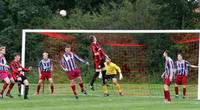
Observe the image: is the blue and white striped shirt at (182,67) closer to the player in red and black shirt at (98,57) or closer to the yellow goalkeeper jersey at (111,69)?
the yellow goalkeeper jersey at (111,69)

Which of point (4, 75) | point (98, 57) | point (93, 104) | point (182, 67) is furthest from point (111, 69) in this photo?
point (93, 104)

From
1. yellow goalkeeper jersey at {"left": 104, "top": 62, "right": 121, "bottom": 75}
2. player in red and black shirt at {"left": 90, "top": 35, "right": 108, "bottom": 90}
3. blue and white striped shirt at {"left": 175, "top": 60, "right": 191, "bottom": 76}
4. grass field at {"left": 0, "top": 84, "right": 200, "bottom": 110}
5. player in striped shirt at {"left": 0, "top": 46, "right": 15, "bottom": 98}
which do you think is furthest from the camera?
yellow goalkeeper jersey at {"left": 104, "top": 62, "right": 121, "bottom": 75}

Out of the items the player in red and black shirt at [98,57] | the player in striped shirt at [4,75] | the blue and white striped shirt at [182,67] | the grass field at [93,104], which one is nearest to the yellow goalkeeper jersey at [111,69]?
the player in red and black shirt at [98,57]

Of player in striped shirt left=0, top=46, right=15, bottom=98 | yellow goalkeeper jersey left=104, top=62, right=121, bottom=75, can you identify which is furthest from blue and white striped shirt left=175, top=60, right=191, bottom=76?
player in striped shirt left=0, top=46, right=15, bottom=98

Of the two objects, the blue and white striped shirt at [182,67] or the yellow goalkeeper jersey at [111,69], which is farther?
the yellow goalkeeper jersey at [111,69]

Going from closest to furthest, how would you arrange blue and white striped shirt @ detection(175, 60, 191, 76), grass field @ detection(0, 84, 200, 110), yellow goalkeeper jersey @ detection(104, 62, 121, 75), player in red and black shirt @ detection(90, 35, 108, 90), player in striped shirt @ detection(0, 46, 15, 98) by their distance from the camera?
grass field @ detection(0, 84, 200, 110), player in striped shirt @ detection(0, 46, 15, 98), player in red and black shirt @ detection(90, 35, 108, 90), blue and white striped shirt @ detection(175, 60, 191, 76), yellow goalkeeper jersey @ detection(104, 62, 121, 75)

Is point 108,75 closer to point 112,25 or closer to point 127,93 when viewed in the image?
point 127,93

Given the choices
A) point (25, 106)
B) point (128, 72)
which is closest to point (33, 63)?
point (128, 72)

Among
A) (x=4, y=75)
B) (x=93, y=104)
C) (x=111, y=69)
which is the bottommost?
(x=93, y=104)

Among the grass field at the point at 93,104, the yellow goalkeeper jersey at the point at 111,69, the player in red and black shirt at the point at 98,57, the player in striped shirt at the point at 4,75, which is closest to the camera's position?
the grass field at the point at 93,104

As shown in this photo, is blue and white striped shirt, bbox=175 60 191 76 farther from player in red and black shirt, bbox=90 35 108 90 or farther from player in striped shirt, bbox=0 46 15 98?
player in striped shirt, bbox=0 46 15 98

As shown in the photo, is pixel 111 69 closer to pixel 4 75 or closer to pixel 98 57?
pixel 98 57

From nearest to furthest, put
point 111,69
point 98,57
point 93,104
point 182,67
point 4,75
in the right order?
point 93,104 → point 4,75 → point 98,57 → point 182,67 → point 111,69

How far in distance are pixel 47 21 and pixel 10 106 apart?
2949 centimetres
